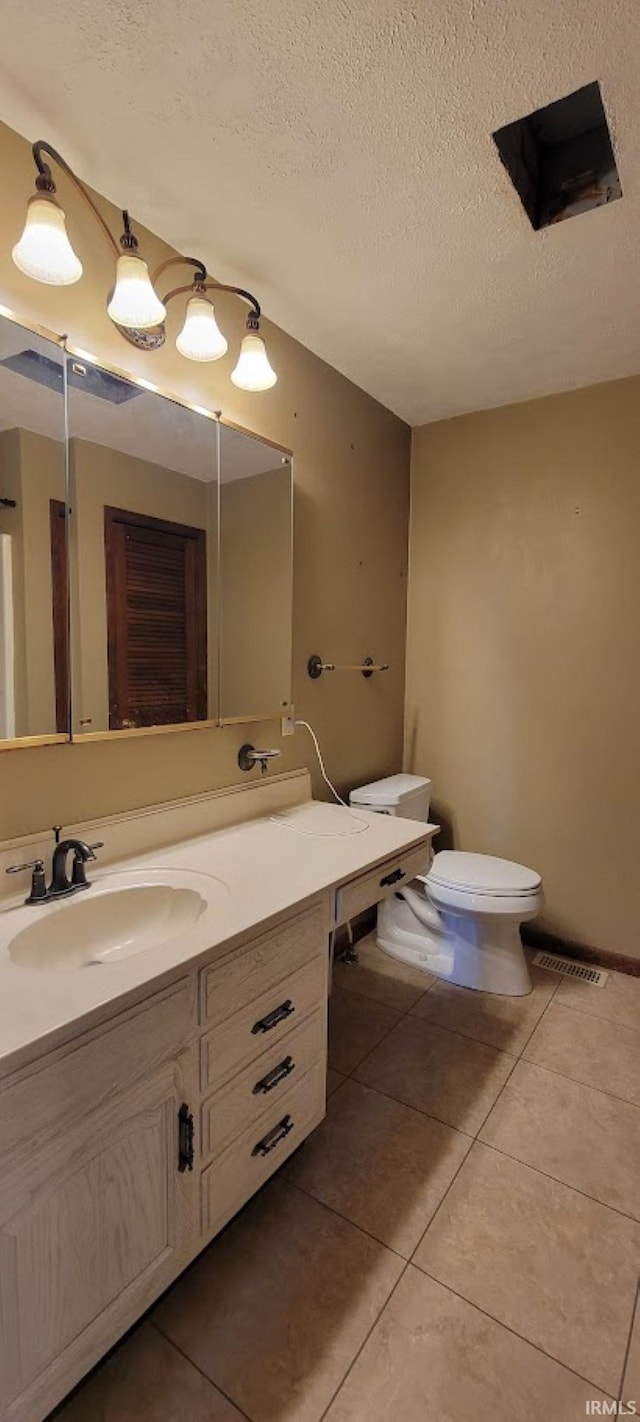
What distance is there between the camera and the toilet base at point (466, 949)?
2.06 m

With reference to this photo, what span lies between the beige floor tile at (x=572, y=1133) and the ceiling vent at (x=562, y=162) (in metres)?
2.30

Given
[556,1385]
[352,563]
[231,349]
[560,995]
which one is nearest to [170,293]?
[231,349]

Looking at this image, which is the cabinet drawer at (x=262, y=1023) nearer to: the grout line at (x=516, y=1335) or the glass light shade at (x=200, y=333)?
the grout line at (x=516, y=1335)

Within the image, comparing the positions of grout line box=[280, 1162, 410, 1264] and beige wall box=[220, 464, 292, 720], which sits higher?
beige wall box=[220, 464, 292, 720]

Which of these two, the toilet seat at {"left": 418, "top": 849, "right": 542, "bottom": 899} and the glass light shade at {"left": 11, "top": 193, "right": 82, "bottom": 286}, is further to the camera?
the toilet seat at {"left": 418, "top": 849, "right": 542, "bottom": 899}

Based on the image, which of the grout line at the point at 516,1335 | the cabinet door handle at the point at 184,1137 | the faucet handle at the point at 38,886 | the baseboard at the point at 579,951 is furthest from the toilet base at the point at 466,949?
the faucet handle at the point at 38,886

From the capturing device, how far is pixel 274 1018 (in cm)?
115

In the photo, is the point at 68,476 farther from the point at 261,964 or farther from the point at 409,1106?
the point at 409,1106

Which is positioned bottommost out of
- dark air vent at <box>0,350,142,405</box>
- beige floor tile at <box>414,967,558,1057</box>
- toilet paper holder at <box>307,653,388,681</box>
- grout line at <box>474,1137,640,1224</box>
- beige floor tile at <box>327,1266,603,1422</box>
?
grout line at <box>474,1137,640,1224</box>

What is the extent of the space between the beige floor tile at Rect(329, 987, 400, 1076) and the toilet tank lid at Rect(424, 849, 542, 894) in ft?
1.60

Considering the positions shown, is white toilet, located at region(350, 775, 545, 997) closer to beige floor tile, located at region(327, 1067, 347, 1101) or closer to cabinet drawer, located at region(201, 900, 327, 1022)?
beige floor tile, located at region(327, 1067, 347, 1101)

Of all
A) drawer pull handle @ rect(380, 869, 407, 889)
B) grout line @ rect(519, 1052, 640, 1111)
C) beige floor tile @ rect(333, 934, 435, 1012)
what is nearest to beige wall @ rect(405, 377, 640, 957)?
beige floor tile @ rect(333, 934, 435, 1012)

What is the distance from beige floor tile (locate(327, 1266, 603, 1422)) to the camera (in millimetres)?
907

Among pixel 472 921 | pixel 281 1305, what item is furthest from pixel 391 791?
pixel 281 1305
